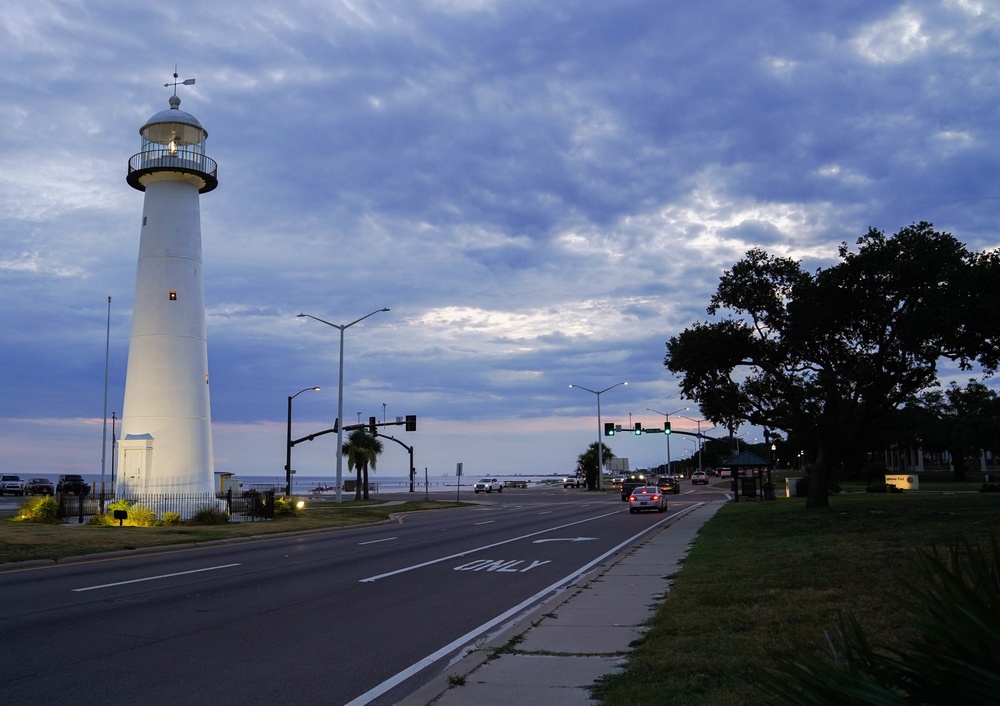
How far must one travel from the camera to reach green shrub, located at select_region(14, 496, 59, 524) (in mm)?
30906

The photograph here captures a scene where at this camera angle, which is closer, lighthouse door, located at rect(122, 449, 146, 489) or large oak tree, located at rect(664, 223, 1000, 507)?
large oak tree, located at rect(664, 223, 1000, 507)

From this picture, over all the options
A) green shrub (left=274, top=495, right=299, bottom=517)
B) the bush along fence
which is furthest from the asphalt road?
green shrub (left=274, top=495, right=299, bottom=517)

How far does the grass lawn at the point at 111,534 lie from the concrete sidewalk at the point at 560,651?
44.4ft

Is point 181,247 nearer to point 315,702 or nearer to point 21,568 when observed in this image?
point 21,568

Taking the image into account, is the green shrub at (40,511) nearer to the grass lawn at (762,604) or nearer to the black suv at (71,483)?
the grass lawn at (762,604)

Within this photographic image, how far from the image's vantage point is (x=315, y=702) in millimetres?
7688

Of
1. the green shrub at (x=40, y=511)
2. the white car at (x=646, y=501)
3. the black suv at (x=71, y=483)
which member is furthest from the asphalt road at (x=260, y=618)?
the black suv at (x=71, y=483)

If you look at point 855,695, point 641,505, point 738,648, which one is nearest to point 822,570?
point 738,648

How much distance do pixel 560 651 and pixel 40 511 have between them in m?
28.2

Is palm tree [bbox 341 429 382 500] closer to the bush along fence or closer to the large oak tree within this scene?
the bush along fence

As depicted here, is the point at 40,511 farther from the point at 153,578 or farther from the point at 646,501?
the point at 646,501

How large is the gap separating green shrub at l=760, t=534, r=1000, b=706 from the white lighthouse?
33765mm

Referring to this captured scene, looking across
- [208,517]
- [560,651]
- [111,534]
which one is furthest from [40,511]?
[560,651]

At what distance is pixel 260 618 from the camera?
12000 mm
